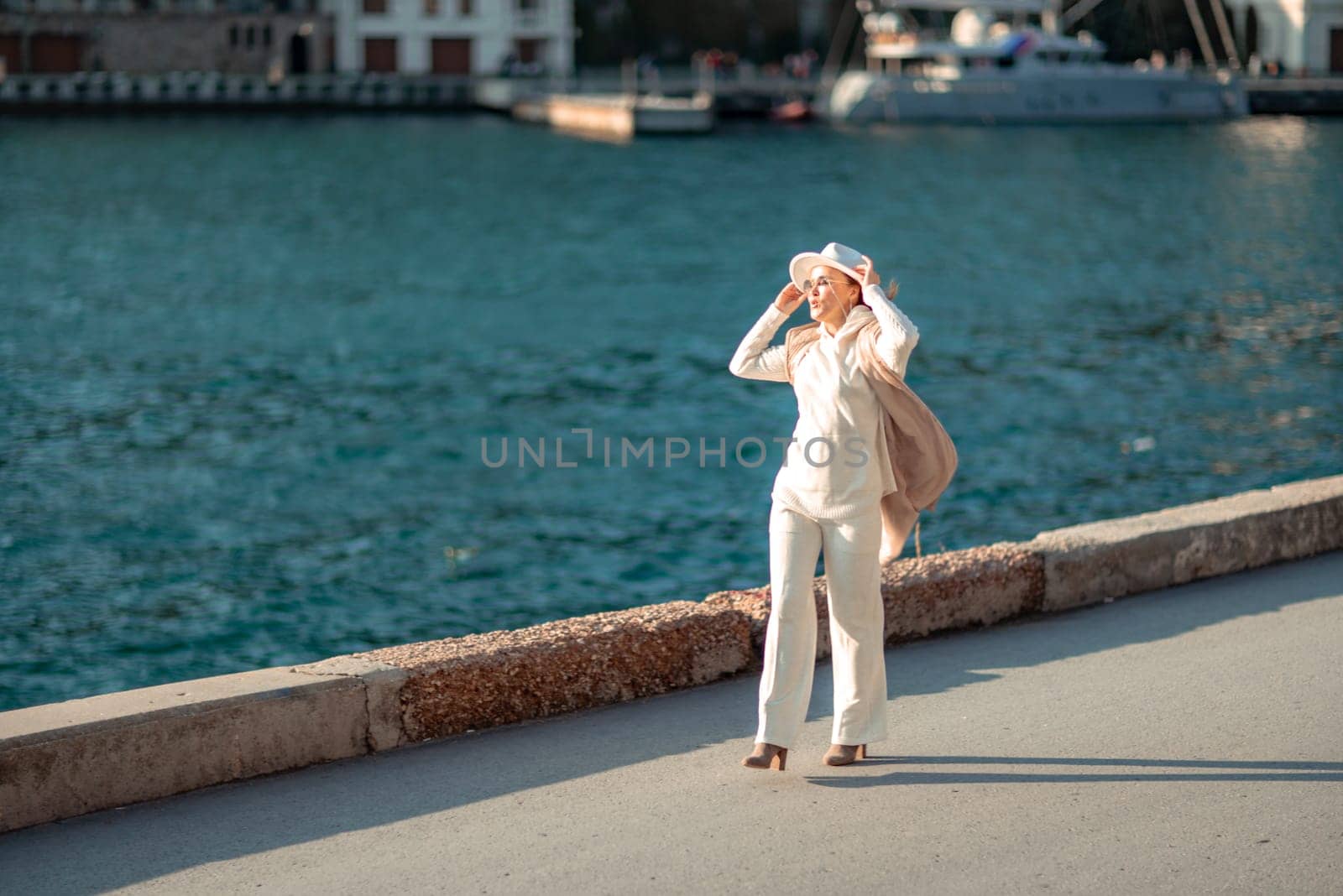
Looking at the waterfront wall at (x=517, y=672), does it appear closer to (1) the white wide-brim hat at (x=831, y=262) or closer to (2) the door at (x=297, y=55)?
(1) the white wide-brim hat at (x=831, y=262)

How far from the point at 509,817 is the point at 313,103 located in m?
89.4

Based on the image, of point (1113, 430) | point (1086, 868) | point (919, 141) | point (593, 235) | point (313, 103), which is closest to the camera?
point (1086, 868)

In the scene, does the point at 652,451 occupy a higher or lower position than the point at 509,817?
lower

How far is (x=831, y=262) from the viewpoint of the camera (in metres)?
6.19

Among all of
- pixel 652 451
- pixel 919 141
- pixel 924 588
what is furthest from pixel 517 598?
pixel 919 141

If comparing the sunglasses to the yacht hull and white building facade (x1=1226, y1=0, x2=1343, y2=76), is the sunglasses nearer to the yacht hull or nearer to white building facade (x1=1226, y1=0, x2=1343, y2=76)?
the yacht hull

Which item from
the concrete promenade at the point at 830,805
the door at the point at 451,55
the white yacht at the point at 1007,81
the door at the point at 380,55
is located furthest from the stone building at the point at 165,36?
the concrete promenade at the point at 830,805

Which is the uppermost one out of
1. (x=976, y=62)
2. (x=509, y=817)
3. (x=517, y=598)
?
(x=976, y=62)

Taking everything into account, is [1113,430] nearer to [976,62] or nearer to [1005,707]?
[1005,707]

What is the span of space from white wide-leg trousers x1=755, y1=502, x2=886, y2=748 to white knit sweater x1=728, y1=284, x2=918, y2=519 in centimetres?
7

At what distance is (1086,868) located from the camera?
538 cm

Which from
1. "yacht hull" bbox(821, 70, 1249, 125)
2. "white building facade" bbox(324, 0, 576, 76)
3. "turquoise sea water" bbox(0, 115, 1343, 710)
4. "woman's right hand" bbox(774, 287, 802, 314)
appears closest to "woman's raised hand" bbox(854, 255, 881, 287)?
"woman's right hand" bbox(774, 287, 802, 314)

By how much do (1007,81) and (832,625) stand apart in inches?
3167

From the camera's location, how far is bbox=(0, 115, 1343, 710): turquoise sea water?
1703cm
